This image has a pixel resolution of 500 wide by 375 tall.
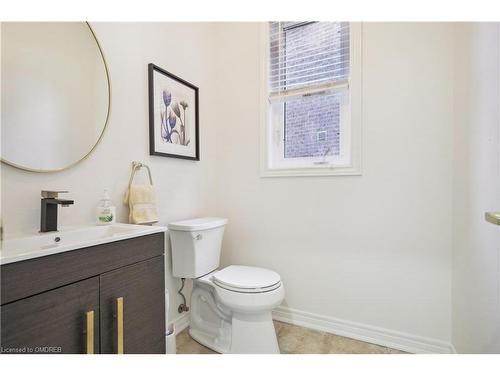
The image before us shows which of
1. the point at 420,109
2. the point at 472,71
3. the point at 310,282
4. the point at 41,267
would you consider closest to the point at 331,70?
the point at 420,109

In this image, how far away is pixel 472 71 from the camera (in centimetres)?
114

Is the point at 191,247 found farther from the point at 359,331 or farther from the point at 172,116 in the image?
the point at 359,331

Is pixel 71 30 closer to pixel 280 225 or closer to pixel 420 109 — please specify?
pixel 280 225

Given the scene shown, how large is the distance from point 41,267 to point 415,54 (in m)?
1.99

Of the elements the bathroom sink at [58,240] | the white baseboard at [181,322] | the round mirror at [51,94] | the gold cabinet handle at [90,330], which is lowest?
the white baseboard at [181,322]

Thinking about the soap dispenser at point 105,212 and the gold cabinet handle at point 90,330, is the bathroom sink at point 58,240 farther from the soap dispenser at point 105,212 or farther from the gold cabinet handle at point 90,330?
the gold cabinet handle at point 90,330

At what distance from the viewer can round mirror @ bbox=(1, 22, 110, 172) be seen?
3.06 feet

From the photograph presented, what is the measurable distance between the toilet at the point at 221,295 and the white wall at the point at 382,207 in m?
0.40

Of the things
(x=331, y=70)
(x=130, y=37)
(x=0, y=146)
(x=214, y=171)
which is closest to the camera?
(x=0, y=146)

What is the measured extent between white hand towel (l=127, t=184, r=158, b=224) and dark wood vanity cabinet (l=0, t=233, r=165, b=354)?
307 mm

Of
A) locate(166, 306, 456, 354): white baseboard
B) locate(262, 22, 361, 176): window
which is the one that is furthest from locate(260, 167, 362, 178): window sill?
locate(166, 306, 456, 354): white baseboard

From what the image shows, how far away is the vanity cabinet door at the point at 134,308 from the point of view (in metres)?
0.85

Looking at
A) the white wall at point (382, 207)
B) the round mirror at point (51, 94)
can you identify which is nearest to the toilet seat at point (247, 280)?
the white wall at point (382, 207)

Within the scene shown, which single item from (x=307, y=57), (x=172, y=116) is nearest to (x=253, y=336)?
(x=172, y=116)
